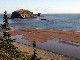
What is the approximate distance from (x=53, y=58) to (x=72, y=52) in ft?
21.5

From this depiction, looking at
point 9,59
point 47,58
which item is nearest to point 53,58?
point 47,58

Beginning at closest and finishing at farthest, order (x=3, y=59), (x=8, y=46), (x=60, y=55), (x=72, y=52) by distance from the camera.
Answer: (x=3, y=59) < (x=8, y=46) < (x=60, y=55) < (x=72, y=52)

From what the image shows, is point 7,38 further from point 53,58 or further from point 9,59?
point 53,58

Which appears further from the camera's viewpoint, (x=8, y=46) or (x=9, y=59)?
(x=8, y=46)

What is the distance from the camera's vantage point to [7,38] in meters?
19.7

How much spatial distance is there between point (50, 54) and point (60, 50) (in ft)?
15.3

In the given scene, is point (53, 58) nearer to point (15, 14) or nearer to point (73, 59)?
point (73, 59)

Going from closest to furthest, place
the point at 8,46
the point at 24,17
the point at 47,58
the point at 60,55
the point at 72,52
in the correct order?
1. the point at 8,46
2. the point at 47,58
3. the point at 60,55
4. the point at 72,52
5. the point at 24,17

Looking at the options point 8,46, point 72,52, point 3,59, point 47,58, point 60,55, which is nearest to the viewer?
point 3,59

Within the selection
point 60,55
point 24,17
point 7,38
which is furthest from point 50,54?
point 24,17

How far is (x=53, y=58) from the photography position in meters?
35.5

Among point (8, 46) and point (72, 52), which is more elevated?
point (8, 46)

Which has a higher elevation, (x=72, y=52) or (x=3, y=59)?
(x=3, y=59)

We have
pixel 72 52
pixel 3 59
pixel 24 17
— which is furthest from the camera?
pixel 24 17
